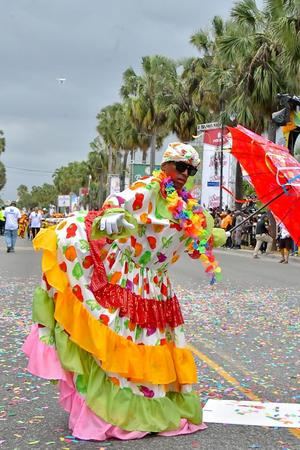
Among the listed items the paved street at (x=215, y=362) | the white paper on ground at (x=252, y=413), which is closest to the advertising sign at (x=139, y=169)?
the paved street at (x=215, y=362)

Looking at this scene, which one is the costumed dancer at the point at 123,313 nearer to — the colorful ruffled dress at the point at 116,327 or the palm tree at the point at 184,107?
the colorful ruffled dress at the point at 116,327

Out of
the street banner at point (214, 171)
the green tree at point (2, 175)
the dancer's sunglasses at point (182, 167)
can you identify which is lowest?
the dancer's sunglasses at point (182, 167)

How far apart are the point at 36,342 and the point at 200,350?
309cm

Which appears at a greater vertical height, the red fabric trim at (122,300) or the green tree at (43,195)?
the green tree at (43,195)

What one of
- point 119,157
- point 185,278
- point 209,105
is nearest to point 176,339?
point 185,278

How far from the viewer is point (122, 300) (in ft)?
12.8

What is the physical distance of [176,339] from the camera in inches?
159

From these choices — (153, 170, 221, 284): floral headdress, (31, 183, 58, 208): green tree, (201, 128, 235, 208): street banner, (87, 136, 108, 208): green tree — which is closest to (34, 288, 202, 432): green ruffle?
(153, 170, 221, 284): floral headdress

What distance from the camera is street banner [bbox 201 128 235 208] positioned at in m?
37.1

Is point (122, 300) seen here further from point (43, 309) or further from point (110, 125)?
point (110, 125)

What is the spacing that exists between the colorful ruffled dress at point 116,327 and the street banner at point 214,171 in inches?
1293

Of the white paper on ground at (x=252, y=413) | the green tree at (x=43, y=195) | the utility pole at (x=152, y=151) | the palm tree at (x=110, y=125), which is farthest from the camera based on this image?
the green tree at (x=43, y=195)

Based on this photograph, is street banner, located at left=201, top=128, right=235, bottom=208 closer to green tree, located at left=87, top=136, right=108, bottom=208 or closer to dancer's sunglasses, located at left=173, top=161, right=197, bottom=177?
dancer's sunglasses, located at left=173, top=161, right=197, bottom=177

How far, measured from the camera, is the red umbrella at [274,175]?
16.0 feet
